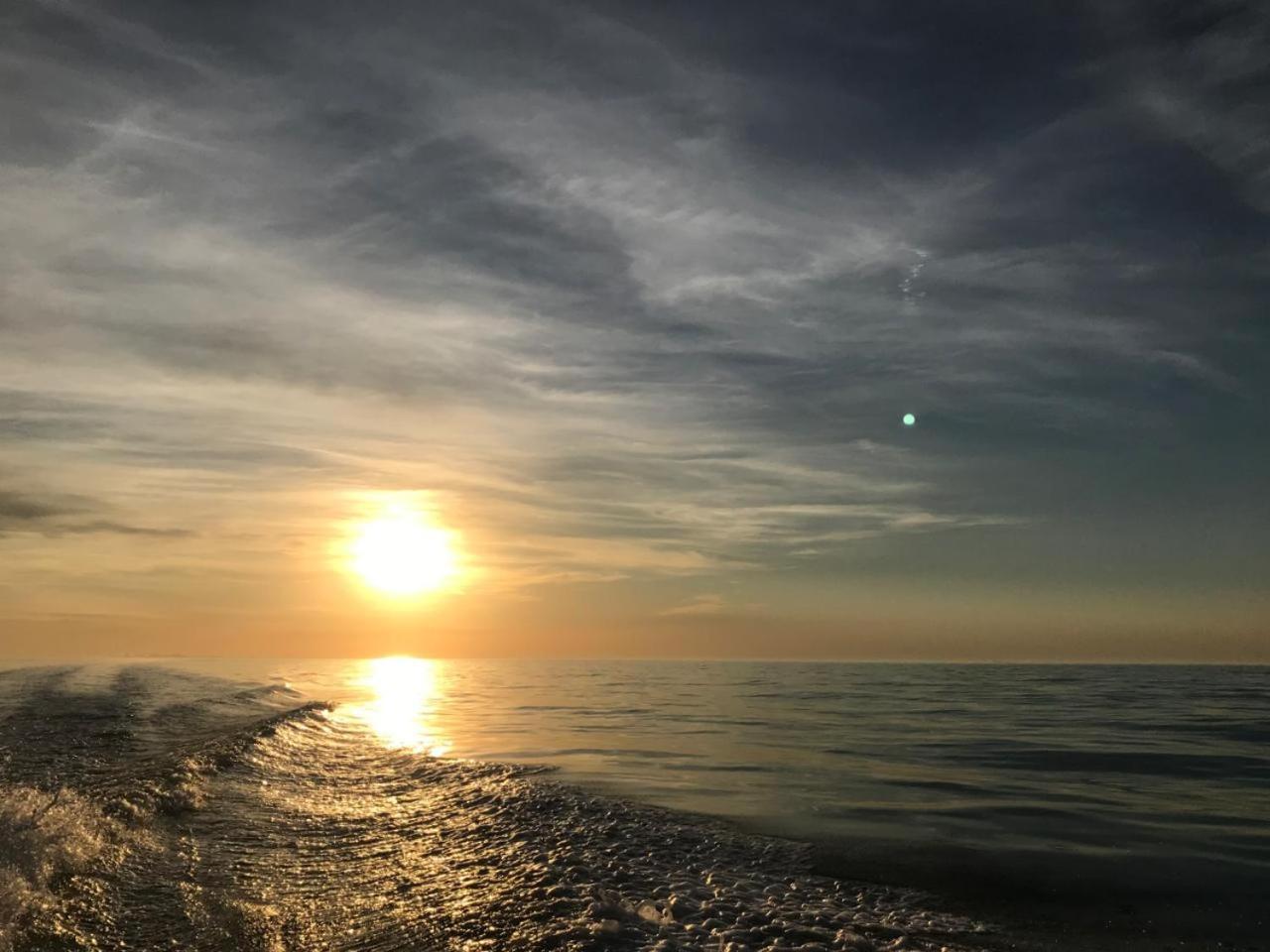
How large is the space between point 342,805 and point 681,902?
8.67 m

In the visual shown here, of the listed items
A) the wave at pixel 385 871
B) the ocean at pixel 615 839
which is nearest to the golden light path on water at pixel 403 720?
the ocean at pixel 615 839

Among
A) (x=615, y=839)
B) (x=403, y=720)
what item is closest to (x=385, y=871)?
(x=615, y=839)

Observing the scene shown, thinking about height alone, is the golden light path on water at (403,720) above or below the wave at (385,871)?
below

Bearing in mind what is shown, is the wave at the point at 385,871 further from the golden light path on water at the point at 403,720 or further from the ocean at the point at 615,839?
the golden light path on water at the point at 403,720

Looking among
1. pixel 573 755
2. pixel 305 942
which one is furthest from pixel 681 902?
pixel 573 755

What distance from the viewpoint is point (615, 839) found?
1311 cm

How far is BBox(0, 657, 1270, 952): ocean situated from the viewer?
8.87m

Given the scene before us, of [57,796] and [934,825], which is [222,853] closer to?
[57,796]

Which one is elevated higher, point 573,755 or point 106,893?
point 106,893

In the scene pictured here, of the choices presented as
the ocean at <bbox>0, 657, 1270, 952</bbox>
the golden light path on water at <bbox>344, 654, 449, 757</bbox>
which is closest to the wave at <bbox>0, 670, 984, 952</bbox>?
the ocean at <bbox>0, 657, 1270, 952</bbox>

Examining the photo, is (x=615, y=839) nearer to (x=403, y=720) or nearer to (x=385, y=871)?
(x=385, y=871)

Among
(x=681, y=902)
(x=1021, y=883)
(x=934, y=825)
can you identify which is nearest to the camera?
(x=681, y=902)

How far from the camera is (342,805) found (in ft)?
50.3

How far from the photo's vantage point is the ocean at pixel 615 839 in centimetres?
887
